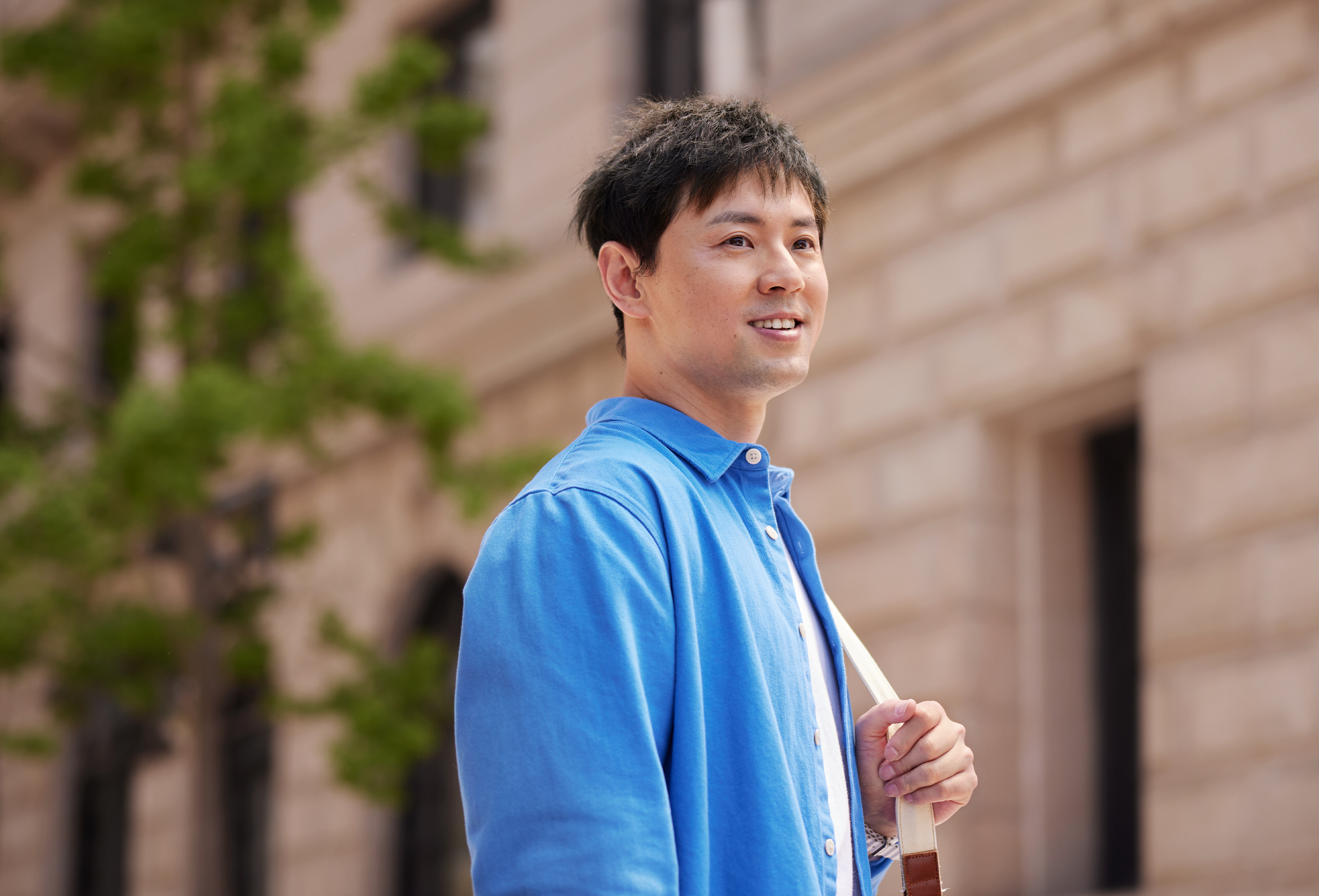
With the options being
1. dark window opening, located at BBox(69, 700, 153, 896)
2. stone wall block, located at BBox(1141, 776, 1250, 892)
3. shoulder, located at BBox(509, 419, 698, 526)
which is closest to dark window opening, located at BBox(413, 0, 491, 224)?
dark window opening, located at BBox(69, 700, 153, 896)

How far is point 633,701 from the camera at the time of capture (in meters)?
2.24

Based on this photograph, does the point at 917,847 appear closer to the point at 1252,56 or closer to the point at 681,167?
the point at 681,167

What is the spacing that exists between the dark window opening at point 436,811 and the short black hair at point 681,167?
10.6 meters

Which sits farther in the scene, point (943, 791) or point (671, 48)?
point (671, 48)

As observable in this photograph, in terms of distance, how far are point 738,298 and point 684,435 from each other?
21cm

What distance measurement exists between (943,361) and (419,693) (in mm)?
3642

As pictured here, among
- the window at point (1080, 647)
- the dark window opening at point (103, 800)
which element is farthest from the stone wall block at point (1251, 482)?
the dark window opening at point (103, 800)

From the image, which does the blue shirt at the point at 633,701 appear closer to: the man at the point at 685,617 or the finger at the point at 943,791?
the man at the point at 685,617

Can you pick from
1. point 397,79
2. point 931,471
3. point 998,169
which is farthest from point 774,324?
point 397,79

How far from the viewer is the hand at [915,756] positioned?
2.65m

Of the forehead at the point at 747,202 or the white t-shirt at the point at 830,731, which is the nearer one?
the white t-shirt at the point at 830,731

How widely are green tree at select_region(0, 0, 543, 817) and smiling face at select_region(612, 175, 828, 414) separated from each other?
756cm

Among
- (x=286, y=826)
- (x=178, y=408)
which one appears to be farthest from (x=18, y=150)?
(x=178, y=408)

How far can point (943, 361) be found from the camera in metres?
9.49
